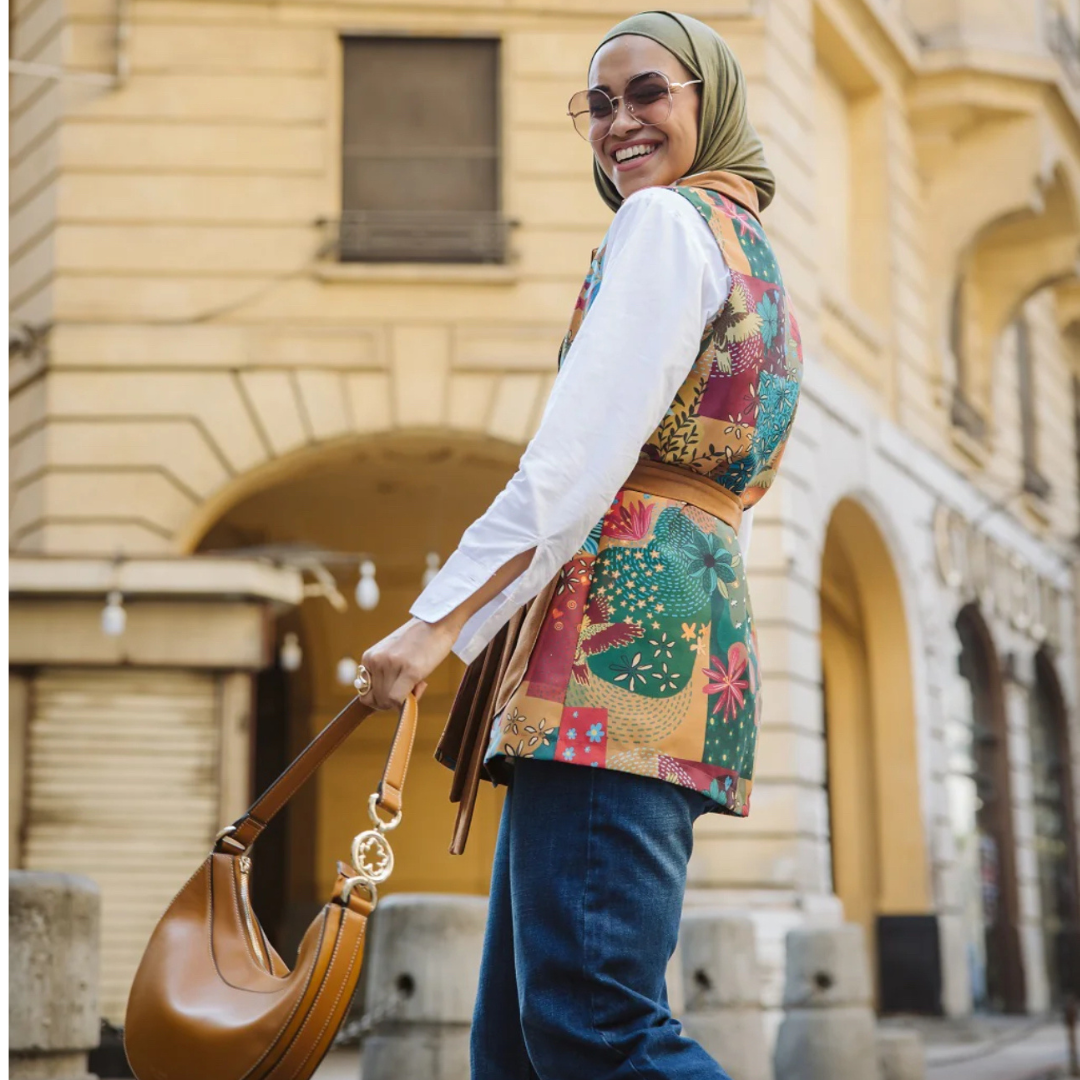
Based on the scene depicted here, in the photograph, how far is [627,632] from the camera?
2.39 metres

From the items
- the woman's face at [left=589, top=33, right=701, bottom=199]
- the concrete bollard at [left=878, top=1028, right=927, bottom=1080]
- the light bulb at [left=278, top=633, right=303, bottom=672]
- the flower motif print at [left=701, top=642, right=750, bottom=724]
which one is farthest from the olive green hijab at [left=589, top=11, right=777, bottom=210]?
the light bulb at [left=278, top=633, right=303, bottom=672]

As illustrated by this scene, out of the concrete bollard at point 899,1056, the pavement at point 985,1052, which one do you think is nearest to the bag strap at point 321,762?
the pavement at point 985,1052

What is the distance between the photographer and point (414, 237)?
1242 centimetres

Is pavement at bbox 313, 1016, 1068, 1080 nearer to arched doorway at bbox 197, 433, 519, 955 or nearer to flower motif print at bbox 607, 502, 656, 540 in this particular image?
arched doorway at bbox 197, 433, 519, 955

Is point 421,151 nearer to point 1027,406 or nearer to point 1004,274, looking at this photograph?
point 1004,274

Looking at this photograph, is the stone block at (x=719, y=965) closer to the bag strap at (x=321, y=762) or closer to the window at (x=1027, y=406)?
the bag strap at (x=321, y=762)

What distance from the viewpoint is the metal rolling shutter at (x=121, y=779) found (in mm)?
11758

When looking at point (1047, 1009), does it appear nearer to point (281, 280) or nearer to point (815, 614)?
point (815, 614)

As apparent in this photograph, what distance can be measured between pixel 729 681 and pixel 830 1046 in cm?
608

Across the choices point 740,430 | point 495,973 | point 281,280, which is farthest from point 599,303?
point 281,280

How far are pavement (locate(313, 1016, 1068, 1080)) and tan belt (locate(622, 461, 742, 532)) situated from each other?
580 centimetres

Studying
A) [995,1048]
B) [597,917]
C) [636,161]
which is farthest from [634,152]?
[995,1048]

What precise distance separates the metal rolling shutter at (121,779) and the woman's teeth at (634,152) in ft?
31.5

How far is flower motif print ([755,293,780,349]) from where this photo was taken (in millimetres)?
2553
